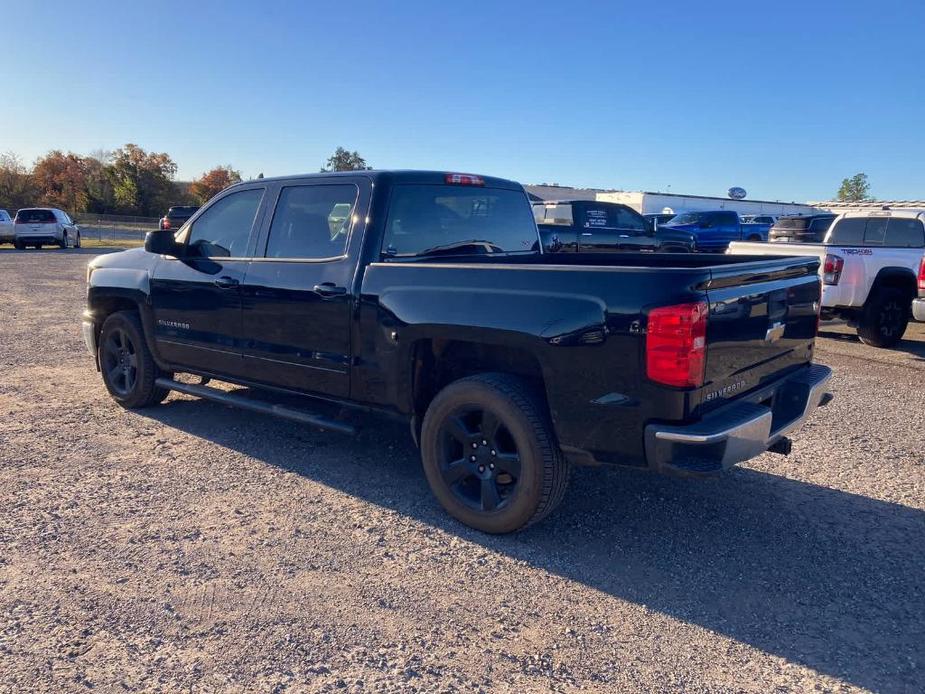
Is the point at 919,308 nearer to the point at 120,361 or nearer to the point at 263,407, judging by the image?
the point at 263,407

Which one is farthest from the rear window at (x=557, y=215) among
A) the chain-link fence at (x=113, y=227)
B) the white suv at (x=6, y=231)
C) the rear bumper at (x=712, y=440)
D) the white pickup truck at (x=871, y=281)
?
the chain-link fence at (x=113, y=227)

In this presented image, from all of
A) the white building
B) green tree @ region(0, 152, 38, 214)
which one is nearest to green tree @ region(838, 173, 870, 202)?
the white building

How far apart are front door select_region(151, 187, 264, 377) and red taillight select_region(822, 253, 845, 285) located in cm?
720

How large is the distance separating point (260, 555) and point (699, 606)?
6.94 ft

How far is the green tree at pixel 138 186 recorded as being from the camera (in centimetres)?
6272

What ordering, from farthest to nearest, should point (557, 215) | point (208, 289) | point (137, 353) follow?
point (557, 215) → point (137, 353) → point (208, 289)

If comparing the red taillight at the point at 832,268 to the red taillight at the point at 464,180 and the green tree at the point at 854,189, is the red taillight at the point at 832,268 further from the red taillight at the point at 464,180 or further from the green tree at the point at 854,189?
the green tree at the point at 854,189

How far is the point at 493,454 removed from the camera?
3.79 m

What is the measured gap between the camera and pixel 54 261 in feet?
76.4

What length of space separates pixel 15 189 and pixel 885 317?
208 feet

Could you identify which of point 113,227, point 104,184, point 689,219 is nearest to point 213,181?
point 104,184

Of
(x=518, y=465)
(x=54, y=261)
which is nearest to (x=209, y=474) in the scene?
(x=518, y=465)

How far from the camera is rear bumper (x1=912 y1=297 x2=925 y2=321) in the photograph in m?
8.26

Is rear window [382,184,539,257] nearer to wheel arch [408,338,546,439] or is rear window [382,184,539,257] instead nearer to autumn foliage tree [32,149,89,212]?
wheel arch [408,338,546,439]
